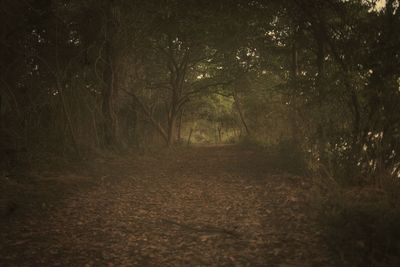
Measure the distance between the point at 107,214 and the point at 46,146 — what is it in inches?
231

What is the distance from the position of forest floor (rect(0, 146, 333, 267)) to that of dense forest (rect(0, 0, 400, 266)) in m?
0.48

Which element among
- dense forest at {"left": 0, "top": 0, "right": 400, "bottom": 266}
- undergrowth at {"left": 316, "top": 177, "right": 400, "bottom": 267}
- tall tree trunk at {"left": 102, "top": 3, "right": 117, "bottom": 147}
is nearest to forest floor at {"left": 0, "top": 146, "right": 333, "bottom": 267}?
undergrowth at {"left": 316, "top": 177, "right": 400, "bottom": 267}

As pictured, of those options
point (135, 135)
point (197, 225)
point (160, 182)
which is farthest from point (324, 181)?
point (135, 135)

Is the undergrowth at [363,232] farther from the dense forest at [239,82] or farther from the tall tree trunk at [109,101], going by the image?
the tall tree trunk at [109,101]

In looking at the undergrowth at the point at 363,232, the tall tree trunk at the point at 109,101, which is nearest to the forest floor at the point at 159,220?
the undergrowth at the point at 363,232

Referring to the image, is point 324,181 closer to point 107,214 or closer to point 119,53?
point 107,214

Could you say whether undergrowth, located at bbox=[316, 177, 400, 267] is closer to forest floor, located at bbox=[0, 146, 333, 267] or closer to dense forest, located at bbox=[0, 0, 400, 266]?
dense forest, located at bbox=[0, 0, 400, 266]

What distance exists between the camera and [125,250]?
5.70m

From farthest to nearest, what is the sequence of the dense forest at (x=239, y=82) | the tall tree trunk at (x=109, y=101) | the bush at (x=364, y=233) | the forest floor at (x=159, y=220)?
1. the tall tree trunk at (x=109, y=101)
2. the dense forest at (x=239, y=82)
3. the forest floor at (x=159, y=220)
4. the bush at (x=364, y=233)

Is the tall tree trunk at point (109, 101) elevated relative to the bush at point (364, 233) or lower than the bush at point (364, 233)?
elevated

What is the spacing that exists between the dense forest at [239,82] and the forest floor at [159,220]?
0.48m

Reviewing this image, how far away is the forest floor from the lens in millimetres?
5438

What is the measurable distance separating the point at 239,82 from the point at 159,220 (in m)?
19.5

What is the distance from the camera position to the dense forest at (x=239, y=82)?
7750 millimetres
